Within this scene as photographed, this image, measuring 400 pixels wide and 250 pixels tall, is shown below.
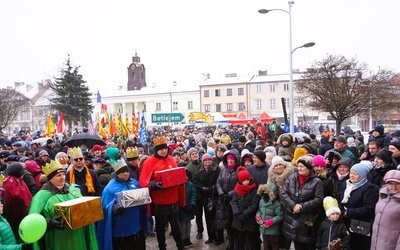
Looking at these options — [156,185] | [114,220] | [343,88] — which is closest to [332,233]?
[156,185]

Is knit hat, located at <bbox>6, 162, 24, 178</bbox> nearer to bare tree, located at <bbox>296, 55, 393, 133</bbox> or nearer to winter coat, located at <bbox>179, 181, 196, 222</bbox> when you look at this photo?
winter coat, located at <bbox>179, 181, 196, 222</bbox>

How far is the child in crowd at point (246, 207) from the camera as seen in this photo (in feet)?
19.7

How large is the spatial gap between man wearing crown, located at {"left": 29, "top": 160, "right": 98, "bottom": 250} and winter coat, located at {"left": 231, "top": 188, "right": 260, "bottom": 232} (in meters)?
2.56

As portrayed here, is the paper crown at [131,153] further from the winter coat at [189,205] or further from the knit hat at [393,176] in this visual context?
the knit hat at [393,176]

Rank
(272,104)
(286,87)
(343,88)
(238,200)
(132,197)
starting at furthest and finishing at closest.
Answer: (272,104) → (286,87) → (343,88) → (238,200) → (132,197)

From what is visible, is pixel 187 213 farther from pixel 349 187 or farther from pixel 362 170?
pixel 362 170

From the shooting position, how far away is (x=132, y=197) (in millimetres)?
5199

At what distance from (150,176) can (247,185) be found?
66.4 inches

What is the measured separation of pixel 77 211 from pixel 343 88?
65.1 ft

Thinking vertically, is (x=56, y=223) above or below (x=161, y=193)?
above

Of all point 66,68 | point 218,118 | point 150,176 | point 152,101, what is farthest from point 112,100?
point 150,176

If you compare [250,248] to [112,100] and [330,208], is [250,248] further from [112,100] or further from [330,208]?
[112,100]

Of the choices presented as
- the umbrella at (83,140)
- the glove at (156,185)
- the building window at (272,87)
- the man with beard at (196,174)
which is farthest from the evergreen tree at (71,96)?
the glove at (156,185)

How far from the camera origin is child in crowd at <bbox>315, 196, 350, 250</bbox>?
495cm
